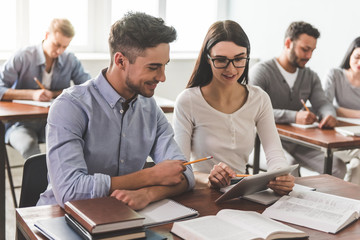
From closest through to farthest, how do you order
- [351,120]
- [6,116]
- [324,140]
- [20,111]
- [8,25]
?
[324,140] < [6,116] < [20,111] < [351,120] < [8,25]

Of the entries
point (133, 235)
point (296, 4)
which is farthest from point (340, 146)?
point (296, 4)

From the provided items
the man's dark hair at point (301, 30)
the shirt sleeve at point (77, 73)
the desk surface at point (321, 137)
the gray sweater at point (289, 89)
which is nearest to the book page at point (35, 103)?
the shirt sleeve at point (77, 73)

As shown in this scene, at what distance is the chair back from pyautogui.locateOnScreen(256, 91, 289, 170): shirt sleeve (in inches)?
38.4

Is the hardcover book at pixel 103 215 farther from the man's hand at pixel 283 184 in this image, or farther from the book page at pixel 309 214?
the man's hand at pixel 283 184

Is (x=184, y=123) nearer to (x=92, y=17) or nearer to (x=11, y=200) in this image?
(x=11, y=200)

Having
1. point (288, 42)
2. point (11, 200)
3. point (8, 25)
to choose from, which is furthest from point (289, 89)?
point (8, 25)

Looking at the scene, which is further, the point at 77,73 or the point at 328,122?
the point at 77,73

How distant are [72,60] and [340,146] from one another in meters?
2.14

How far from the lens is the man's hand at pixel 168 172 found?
165 centimetres

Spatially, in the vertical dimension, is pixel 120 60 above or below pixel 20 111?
above

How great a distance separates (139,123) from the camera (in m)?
1.85

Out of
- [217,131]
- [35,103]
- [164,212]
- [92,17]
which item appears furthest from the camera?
[92,17]

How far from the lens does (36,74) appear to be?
3697 millimetres

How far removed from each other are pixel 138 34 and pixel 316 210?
81 centimetres
